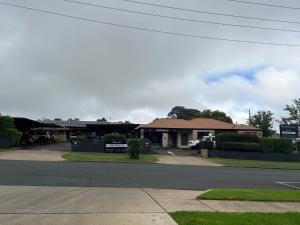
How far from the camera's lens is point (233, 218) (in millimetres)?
10930

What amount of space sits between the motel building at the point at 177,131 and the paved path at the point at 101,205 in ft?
140

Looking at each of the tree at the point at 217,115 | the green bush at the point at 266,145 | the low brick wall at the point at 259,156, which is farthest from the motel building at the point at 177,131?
the tree at the point at 217,115

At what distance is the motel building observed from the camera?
5953 cm

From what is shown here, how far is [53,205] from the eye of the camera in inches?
472

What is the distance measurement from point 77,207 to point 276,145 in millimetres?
37442

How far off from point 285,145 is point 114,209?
37.2 m

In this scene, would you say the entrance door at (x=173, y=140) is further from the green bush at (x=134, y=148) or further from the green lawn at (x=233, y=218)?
the green lawn at (x=233, y=218)

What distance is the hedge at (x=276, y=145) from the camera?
45906 mm

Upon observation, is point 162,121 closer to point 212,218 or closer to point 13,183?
point 13,183

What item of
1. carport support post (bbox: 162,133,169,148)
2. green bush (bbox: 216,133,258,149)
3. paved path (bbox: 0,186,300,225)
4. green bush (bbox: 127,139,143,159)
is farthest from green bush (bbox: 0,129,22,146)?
paved path (bbox: 0,186,300,225)

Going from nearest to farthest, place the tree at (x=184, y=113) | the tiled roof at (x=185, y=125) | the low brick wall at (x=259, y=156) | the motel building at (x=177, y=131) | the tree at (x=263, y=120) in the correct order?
the low brick wall at (x=259, y=156)
the motel building at (x=177, y=131)
the tiled roof at (x=185, y=125)
the tree at (x=263, y=120)
the tree at (x=184, y=113)

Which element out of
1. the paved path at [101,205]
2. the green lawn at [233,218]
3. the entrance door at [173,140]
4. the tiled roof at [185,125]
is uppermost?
the tiled roof at [185,125]

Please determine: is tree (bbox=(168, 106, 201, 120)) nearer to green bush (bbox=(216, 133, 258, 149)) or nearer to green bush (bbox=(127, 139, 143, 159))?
green bush (bbox=(216, 133, 258, 149))

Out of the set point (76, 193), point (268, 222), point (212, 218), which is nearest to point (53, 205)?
point (76, 193)
